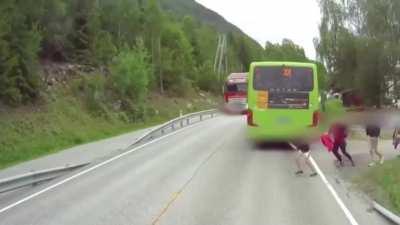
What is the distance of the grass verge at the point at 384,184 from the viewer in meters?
13.4

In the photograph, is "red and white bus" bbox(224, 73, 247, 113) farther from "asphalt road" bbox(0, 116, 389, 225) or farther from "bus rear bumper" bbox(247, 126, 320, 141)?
"asphalt road" bbox(0, 116, 389, 225)

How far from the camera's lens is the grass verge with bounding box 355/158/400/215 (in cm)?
1344

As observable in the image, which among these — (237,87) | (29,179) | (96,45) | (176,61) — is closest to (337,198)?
(29,179)

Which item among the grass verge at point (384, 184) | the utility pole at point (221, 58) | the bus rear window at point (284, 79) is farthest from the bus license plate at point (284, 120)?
the utility pole at point (221, 58)

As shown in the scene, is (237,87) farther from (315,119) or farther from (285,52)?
(285,52)

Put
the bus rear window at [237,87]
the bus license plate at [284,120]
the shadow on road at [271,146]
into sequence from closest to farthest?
the bus license plate at [284,120]
the shadow on road at [271,146]
the bus rear window at [237,87]

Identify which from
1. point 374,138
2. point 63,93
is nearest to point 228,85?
point 63,93

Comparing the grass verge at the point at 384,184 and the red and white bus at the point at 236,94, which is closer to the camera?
the grass verge at the point at 384,184

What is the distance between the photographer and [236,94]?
59.9 meters

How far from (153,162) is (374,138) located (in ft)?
23.3

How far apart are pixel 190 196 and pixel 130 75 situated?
3629 cm

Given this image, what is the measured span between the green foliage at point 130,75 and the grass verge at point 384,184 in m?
32.8

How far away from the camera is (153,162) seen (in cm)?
2162

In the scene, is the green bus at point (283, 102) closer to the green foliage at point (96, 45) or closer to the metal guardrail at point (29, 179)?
the metal guardrail at point (29, 179)
